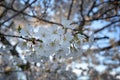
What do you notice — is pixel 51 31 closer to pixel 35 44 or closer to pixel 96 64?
pixel 35 44

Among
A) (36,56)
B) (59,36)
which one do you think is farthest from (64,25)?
(36,56)

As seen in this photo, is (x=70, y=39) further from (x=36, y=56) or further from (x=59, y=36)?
(x=36, y=56)

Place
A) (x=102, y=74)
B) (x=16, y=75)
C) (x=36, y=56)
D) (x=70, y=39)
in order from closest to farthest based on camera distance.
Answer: (x=70, y=39)
(x=36, y=56)
(x=16, y=75)
(x=102, y=74)

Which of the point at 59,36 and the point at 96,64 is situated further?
the point at 96,64

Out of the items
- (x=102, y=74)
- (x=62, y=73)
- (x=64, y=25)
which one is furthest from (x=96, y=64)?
(x=64, y=25)

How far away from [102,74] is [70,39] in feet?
21.2

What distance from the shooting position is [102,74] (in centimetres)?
872

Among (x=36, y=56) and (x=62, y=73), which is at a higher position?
(x=62, y=73)

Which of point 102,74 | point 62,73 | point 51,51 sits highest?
point 102,74

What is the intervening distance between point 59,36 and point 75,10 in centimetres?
418

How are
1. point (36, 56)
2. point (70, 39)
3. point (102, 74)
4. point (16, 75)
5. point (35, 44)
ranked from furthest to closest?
1. point (102, 74)
2. point (16, 75)
3. point (36, 56)
4. point (35, 44)
5. point (70, 39)

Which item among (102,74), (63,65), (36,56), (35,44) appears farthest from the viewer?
(102,74)

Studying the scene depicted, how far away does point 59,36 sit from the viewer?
2.39 meters

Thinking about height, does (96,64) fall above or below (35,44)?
above
